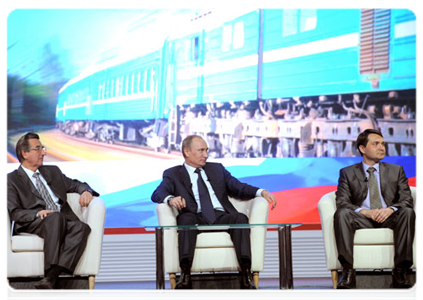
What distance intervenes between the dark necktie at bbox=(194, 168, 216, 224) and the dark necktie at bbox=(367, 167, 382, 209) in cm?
105

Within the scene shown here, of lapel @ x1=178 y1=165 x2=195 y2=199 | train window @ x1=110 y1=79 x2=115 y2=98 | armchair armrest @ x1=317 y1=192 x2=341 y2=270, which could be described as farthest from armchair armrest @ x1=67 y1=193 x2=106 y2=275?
train window @ x1=110 y1=79 x2=115 y2=98

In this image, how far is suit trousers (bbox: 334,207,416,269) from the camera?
4121 mm

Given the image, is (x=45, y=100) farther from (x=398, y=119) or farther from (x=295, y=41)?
(x=398, y=119)

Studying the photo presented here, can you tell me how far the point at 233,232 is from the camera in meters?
4.24

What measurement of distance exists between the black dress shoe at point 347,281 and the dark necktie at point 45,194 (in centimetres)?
191

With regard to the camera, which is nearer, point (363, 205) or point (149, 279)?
point (363, 205)

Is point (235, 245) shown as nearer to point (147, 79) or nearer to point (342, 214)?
point (342, 214)

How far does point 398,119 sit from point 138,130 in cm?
217

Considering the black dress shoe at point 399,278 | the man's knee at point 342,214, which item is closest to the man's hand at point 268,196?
the man's knee at point 342,214

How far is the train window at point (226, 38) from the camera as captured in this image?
5859 millimetres

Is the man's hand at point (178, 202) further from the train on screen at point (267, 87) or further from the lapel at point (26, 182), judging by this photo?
the train on screen at point (267, 87)

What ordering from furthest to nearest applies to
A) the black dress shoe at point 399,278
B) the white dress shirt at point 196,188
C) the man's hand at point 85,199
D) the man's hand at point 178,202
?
the white dress shirt at point 196,188, the man's hand at point 85,199, the man's hand at point 178,202, the black dress shoe at point 399,278

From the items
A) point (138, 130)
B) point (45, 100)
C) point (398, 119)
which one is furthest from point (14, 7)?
point (398, 119)

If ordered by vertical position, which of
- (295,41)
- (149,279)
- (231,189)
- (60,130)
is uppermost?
(295,41)
